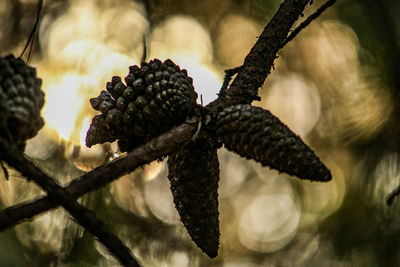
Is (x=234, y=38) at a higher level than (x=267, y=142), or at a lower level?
higher

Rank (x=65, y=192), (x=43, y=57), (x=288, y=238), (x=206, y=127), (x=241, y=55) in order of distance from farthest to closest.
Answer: (x=288, y=238) → (x=241, y=55) → (x=43, y=57) → (x=206, y=127) → (x=65, y=192)

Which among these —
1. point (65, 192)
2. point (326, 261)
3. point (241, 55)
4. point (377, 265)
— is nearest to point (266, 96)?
point (241, 55)

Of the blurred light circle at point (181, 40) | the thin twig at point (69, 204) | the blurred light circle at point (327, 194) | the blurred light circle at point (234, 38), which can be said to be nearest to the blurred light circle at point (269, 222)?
the blurred light circle at point (327, 194)

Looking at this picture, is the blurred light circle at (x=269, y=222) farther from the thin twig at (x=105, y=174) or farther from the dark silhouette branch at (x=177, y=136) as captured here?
the thin twig at (x=105, y=174)

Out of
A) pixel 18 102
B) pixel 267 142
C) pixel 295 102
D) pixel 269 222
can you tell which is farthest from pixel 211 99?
pixel 269 222

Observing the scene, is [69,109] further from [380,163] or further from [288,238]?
[288,238]

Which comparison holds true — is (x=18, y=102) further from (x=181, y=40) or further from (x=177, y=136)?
(x=181, y=40)
